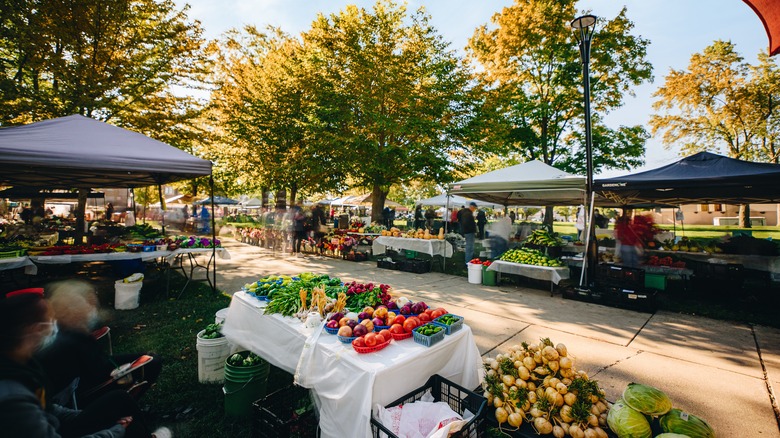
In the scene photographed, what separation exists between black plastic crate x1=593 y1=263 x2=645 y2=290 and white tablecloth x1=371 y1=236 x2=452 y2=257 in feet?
14.6

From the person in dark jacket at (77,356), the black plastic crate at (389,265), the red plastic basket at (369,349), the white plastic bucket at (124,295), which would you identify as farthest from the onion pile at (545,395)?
the black plastic crate at (389,265)

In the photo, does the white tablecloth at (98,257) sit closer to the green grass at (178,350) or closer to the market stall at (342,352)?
the green grass at (178,350)

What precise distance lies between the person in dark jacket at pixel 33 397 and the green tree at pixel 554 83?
53.6ft

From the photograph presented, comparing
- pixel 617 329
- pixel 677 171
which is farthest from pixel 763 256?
pixel 617 329

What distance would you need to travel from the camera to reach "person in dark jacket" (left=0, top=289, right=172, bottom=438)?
148 cm

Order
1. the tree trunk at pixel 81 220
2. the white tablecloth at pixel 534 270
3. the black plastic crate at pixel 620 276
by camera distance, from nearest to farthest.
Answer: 1. the black plastic crate at pixel 620 276
2. the white tablecloth at pixel 534 270
3. the tree trunk at pixel 81 220

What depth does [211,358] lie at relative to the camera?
3744mm

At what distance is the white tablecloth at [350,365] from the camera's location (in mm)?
2275

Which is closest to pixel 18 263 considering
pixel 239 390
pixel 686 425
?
pixel 239 390

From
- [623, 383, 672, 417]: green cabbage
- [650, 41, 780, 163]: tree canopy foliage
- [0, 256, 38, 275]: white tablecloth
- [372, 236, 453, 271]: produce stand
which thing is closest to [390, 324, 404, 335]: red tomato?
[623, 383, 672, 417]: green cabbage

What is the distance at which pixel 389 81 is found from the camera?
48.8 feet

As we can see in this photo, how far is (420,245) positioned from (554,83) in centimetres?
1305

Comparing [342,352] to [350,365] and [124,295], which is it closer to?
[350,365]

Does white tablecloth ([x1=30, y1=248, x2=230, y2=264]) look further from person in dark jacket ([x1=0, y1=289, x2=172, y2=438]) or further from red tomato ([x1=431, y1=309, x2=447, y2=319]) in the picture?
red tomato ([x1=431, y1=309, x2=447, y2=319])
